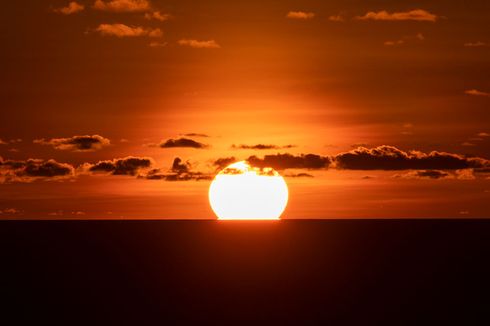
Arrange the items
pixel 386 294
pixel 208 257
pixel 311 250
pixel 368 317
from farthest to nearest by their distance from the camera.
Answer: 1. pixel 311 250
2. pixel 208 257
3. pixel 386 294
4. pixel 368 317

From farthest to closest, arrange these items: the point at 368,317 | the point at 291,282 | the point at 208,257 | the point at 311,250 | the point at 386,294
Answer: the point at 311,250, the point at 208,257, the point at 291,282, the point at 386,294, the point at 368,317

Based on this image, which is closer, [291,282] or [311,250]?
[291,282]

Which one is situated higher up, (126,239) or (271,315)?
(126,239)

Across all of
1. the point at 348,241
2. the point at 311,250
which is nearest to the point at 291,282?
the point at 311,250

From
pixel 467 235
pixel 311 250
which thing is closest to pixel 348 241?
pixel 311 250

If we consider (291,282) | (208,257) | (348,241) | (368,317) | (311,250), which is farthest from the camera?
(348,241)

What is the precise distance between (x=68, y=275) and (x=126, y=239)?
21.6 feet

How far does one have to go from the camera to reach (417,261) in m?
19.5

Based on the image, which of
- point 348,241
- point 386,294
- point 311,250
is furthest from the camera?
point 348,241

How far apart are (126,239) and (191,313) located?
10159 millimetres

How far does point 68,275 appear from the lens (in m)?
17.5

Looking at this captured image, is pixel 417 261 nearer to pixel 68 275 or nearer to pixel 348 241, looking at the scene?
pixel 348 241

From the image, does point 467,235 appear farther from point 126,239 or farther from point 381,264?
point 126,239

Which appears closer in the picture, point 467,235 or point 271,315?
point 271,315
